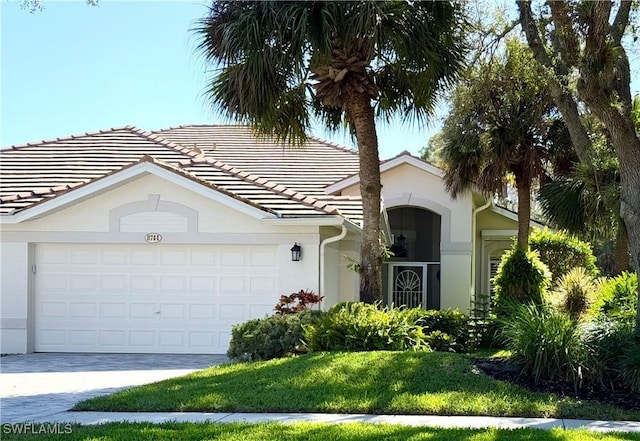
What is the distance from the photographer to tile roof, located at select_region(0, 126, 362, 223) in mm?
15719

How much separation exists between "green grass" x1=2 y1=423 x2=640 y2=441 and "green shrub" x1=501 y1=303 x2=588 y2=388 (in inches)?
91.6

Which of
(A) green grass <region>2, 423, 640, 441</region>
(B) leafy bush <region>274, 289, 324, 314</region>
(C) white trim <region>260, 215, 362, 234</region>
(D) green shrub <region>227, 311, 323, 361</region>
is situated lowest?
(A) green grass <region>2, 423, 640, 441</region>

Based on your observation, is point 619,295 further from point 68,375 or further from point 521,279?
point 68,375

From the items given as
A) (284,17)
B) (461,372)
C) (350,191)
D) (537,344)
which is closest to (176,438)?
(461,372)

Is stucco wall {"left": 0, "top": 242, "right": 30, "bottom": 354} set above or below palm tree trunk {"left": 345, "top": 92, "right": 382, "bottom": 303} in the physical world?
→ below

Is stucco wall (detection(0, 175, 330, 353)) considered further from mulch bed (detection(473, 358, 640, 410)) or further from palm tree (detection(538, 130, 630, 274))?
mulch bed (detection(473, 358, 640, 410))

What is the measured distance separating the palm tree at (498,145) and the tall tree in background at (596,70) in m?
4.31

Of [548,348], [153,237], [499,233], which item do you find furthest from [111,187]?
[499,233]

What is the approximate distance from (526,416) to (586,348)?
1.98 metres

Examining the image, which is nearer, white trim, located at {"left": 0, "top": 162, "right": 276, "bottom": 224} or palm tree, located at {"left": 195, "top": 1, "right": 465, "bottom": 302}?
palm tree, located at {"left": 195, "top": 1, "right": 465, "bottom": 302}

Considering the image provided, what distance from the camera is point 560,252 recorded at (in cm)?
2481

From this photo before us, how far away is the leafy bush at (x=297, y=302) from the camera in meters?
14.6

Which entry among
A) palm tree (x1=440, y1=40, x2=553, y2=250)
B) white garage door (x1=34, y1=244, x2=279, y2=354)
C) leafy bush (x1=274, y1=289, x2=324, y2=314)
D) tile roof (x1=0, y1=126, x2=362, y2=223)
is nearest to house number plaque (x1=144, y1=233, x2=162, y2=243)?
white garage door (x1=34, y1=244, x2=279, y2=354)

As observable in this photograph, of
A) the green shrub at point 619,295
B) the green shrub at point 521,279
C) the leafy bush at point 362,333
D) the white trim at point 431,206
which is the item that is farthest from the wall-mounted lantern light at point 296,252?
the white trim at point 431,206
